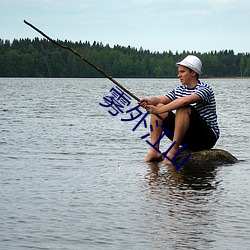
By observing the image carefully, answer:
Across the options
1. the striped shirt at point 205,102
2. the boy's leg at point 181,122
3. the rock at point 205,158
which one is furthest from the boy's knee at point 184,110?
the rock at point 205,158

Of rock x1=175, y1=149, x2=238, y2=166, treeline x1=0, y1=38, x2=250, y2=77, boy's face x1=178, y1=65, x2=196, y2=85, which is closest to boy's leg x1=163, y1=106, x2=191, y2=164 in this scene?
boy's face x1=178, y1=65, x2=196, y2=85

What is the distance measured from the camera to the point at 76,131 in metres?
16.0

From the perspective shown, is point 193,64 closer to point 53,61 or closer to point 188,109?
point 188,109

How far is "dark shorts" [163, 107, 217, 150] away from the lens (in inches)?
350

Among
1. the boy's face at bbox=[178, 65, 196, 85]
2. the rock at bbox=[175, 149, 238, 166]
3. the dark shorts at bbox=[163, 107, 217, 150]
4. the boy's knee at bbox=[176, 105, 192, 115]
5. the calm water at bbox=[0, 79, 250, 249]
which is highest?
the boy's face at bbox=[178, 65, 196, 85]

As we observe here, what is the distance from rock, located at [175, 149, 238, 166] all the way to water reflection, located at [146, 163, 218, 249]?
269 millimetres

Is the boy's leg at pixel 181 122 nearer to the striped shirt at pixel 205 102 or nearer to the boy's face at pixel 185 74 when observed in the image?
the striped shirt at pixel 205 102

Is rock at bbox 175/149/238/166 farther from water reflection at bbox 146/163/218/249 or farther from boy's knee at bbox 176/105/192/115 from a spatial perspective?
boy's knee at bbox 176/105/192/115

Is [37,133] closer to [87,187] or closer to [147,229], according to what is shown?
[87,187]

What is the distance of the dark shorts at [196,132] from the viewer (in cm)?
889

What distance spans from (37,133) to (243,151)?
15.1 ft

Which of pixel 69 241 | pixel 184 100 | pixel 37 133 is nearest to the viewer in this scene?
pixel 69 241

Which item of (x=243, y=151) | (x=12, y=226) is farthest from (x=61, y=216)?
(x=243, y=151)

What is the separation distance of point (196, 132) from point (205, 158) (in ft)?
2.27
